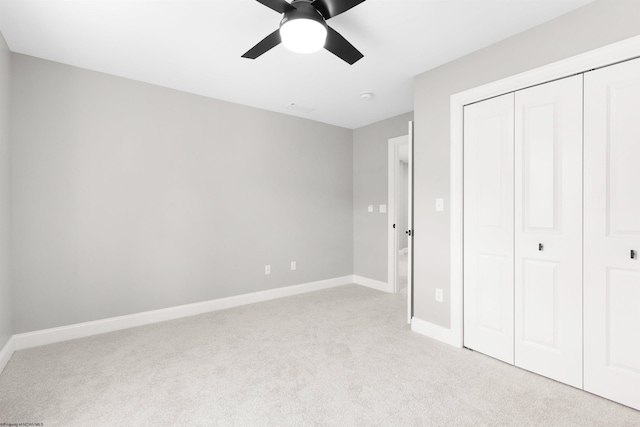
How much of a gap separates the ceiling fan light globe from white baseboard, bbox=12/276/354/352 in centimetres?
297

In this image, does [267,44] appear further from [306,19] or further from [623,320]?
[623,320]

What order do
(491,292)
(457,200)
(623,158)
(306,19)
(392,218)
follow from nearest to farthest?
(306,19), (623,158), (491,292), (457,200), (392,218)

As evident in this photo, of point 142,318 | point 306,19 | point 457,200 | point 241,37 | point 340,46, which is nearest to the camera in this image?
point 306,19

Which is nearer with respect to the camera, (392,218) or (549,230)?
(549,230)

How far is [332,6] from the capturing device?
5.46 ft

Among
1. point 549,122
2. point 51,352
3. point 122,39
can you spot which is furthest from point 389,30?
point 51,352

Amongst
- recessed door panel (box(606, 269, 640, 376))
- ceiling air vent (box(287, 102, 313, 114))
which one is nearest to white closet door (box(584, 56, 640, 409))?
recessed door panel (box(606, 269, 640, 376))

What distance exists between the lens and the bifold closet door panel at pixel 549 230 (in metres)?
1.98

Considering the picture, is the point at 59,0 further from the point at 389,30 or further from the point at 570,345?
the point at 570,345

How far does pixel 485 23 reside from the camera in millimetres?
2107

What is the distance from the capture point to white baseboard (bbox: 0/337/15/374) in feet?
7.20

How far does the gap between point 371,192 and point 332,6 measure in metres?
3.20

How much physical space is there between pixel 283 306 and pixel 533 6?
142 inches

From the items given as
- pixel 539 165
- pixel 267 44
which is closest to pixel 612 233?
pixel 539 165
